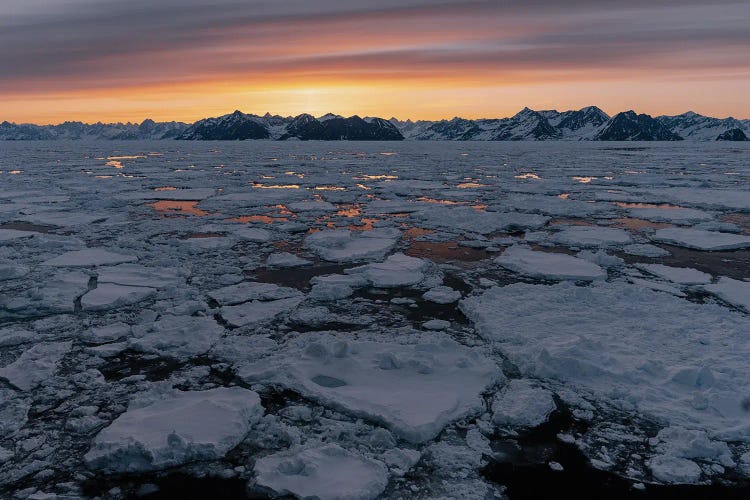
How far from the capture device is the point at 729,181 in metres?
21.4

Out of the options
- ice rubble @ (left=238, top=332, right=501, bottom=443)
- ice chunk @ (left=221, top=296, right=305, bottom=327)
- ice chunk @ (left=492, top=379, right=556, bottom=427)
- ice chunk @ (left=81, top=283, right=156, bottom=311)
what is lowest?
ice chunk @ (left=492, top=379, right=556, bottom=427)

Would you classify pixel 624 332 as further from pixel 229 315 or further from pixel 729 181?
pixel 729 181

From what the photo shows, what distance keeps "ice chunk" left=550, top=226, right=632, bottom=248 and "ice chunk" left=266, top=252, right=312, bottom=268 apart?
16.2 feet

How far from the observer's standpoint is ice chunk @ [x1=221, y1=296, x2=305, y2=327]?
5.64 metres

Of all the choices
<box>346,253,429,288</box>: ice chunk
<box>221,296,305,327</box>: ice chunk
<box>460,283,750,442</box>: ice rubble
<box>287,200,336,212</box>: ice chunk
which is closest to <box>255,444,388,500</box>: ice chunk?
<box>460,283,750,442</box>: ice rubble

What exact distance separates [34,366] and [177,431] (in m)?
1.91

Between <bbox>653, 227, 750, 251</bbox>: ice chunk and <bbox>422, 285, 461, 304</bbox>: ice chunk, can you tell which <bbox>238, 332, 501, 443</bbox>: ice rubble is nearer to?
<bbox>422, 285, 461, 304</bbox>: ice chunk

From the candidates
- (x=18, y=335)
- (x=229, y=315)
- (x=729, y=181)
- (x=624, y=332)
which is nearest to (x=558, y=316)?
(x=624, y=332)

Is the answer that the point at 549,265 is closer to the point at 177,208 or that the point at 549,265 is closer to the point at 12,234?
the point at 12,234

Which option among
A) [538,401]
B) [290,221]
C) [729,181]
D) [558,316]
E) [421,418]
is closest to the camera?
[421,418]

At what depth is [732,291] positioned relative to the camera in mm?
6457

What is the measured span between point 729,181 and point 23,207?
26.2 metres

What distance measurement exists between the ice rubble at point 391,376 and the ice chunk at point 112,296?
2514 mm

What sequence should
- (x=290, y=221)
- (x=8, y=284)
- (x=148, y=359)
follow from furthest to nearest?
(x=290, y=221) < (x=8, y=284) < (x=148, y=359)
